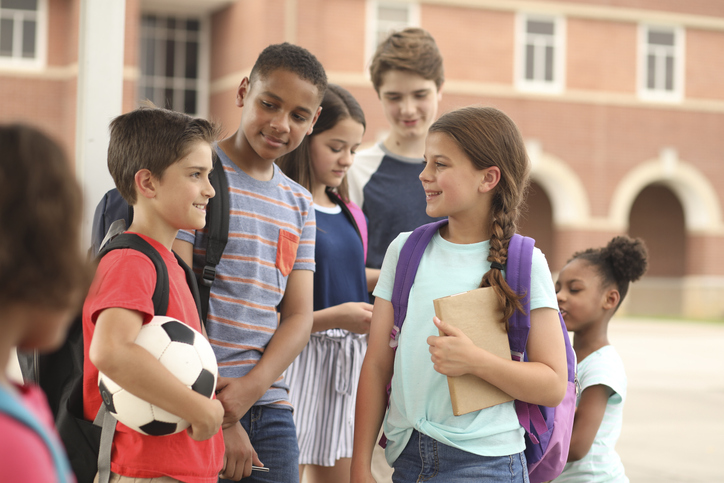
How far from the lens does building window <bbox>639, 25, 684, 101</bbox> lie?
19.2 metres

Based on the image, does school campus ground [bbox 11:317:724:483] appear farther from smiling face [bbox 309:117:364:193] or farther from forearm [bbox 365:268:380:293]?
smiling face [bbox 309:117:364:193]

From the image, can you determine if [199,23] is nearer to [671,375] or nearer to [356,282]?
[671,375]

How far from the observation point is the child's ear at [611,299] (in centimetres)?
276

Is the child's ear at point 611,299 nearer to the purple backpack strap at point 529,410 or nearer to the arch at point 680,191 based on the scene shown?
the purple backpack strap at point 529,410

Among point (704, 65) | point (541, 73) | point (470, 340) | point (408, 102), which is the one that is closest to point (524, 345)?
point (470, 340)

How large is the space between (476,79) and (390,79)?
15.2 metres

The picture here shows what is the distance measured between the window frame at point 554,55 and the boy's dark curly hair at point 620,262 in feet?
52.4

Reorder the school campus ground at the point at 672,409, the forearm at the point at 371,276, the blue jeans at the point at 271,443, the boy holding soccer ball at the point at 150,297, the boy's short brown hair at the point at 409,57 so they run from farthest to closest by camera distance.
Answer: the school campus ground at the point at 672,409, the boy's short brown hair at the point at 409,57, the forearm at the point at 371,276, the blue jeans at the point at 271,443, the boy holding soccer ball at the point at 150,297

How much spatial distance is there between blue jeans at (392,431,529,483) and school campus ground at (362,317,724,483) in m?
3.12

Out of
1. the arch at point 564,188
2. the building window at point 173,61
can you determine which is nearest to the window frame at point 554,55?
the arch at point 564,188

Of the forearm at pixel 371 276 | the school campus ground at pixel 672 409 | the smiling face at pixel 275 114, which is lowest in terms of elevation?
the school campus ground at pixel 672 409

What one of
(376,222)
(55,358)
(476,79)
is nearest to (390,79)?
(376,222)

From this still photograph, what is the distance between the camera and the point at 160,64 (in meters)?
18.7

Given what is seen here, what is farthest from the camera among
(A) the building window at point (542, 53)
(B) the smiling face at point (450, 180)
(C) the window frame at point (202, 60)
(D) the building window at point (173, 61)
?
(C) the window frame at point (202, 60)
